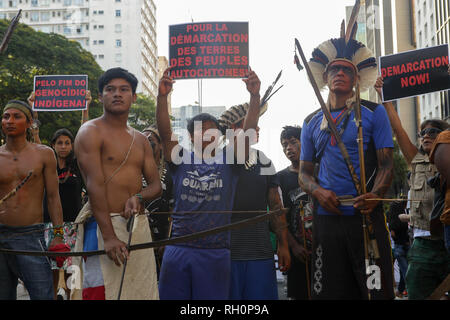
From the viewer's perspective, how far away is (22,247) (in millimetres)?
5004

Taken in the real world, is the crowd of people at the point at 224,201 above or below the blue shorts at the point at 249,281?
above

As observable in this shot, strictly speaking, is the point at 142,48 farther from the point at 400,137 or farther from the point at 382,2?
the point at 400,137

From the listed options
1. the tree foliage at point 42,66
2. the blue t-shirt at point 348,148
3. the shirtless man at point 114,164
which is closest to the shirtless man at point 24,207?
the shirtless man at point 114,164

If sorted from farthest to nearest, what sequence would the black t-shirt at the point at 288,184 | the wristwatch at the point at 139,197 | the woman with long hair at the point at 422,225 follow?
the black t-shirt at the point at 288,184 < the woman with long hair at the point at 422,225 < the wristwatch at the point at 139,197

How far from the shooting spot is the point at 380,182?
14.1ft

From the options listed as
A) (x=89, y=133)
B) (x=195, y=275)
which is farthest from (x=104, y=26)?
(x=89, y=133)

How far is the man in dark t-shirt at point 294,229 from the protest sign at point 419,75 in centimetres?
154

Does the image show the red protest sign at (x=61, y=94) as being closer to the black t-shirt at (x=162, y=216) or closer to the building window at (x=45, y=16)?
the black t-shirt at (x=162, y=216)

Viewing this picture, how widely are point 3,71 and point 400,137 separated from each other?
28.1 metres

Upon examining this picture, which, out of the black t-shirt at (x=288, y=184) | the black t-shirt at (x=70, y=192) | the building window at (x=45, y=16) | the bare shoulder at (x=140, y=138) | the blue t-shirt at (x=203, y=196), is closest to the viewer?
the bare shoulder at (x=140, y=138)

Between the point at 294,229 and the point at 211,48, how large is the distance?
10.5ft

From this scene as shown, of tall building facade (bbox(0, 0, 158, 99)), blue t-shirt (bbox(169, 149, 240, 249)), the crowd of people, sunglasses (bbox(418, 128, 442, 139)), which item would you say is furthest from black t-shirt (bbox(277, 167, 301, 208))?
tall building facade (bbox(0, 0, 158, 99))

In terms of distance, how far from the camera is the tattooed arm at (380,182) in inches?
165

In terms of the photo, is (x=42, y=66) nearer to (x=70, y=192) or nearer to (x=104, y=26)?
(x=70, y=192)
